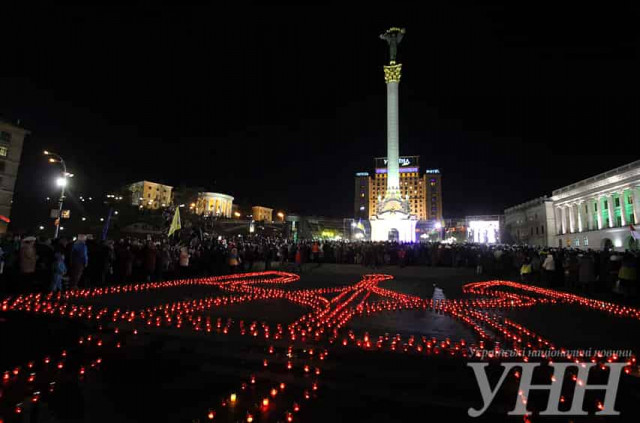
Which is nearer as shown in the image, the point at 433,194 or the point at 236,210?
the point at 236,210

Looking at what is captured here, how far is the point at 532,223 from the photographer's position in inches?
2753

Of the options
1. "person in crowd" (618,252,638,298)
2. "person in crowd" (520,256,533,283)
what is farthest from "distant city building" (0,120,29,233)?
"person in crowd" (618,252,638,298)

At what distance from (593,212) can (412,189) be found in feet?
229

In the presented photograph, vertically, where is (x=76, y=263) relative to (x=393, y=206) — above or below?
below

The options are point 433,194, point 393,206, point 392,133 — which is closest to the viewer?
point 393,206

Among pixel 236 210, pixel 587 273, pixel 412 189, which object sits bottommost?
pixel 587 273

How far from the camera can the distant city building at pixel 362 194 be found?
11969 centimetres

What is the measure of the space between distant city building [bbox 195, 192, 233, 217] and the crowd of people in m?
65.9

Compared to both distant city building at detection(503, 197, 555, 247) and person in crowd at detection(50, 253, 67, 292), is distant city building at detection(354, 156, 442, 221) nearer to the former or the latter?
distant city building at detection(503, 197, 555, 247)

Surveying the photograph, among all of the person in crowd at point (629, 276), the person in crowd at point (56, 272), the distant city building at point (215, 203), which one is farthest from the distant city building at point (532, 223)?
the distant city building at point (215, 203)

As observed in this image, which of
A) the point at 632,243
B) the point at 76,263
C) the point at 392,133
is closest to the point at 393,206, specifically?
the point at 392,133

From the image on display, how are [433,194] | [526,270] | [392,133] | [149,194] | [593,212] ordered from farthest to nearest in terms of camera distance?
[433,194] → [149,194] → [593,212] → [392,133] → [526,270]

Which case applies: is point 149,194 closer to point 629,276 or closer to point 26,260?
point 26,260

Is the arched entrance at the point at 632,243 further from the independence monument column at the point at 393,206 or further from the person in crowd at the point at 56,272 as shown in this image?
the person in crowd at the point at 56,272
